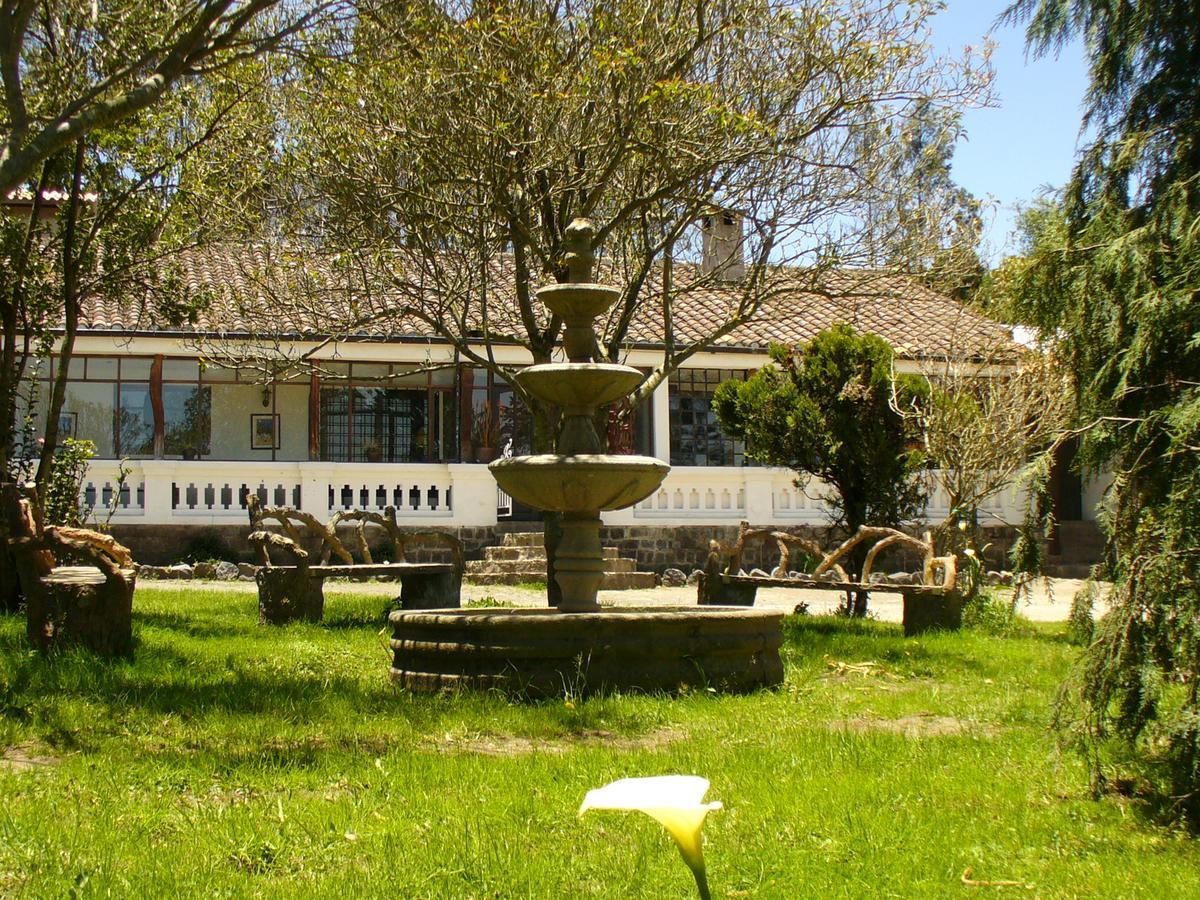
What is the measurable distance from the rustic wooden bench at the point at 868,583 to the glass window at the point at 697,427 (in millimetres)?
11056

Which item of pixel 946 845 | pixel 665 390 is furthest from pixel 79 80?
pixel 665 390

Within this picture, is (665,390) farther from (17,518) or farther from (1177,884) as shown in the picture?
(1177,884)

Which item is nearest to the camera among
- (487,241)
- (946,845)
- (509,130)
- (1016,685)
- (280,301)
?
(946,845)

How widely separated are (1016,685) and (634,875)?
446cm

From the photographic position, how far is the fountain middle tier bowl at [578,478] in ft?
23.7

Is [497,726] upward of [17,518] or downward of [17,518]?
downward

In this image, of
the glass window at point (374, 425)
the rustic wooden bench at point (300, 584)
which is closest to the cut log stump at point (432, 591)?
the rustic wooden bench at point (300, 584)

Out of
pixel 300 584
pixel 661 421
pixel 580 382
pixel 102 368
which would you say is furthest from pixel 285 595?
pixel 102 368

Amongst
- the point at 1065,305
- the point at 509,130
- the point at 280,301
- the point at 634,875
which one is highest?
the point at 509,130

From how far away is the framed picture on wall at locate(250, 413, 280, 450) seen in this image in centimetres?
2348

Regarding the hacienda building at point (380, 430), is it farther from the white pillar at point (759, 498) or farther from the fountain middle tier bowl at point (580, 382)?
the fountain middle tier bowl at point (580, 382)

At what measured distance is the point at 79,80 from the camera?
1024 centimetres

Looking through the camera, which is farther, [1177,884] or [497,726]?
[497,726]

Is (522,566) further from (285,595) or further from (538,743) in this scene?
(538,743)
